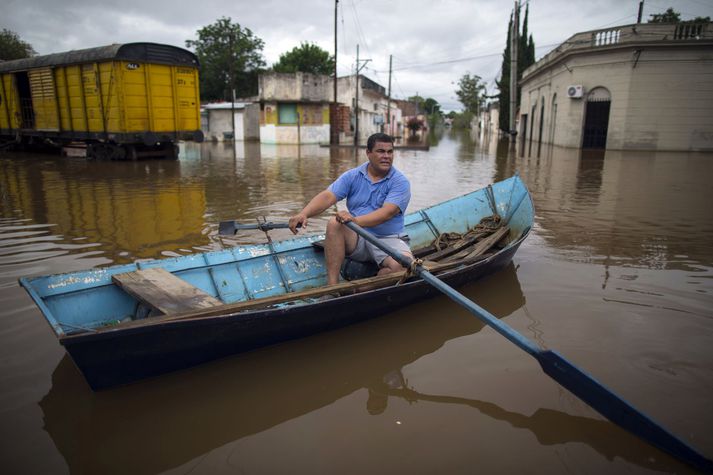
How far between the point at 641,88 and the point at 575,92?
2.74 m

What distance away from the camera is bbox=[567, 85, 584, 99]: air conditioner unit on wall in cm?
2148

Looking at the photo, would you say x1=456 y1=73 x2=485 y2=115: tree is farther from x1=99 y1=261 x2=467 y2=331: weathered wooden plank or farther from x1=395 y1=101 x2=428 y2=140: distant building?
x1=99 y1=261 x2=467 y2=331: weathered wooden plank

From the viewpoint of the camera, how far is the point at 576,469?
2406 millimetres

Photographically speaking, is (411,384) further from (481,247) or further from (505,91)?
(505,91)

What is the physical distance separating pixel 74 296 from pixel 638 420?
3777 millimetres

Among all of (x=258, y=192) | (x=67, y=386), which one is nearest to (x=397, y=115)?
(x=258, y=192)

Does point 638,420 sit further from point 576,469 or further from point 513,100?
point 513,100

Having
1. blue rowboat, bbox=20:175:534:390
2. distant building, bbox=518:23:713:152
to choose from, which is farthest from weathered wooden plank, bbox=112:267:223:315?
distant building, bbox=518:23:713:152

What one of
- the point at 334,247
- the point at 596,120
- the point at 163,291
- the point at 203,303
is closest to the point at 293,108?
the point at 596,120

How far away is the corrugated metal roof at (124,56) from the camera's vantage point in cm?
1318

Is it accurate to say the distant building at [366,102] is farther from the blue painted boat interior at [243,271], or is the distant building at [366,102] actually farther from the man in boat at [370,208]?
the man in boat at [370,208]

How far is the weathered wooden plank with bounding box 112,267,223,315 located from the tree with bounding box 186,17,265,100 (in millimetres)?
40367

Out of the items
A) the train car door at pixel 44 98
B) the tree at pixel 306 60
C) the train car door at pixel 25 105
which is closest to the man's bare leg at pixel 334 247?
the train car door at pixel 44 98

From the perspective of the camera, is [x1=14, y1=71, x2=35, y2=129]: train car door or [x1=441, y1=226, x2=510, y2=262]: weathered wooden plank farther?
[x1=14, y1=71, x2=35, y2=129]: train car door
